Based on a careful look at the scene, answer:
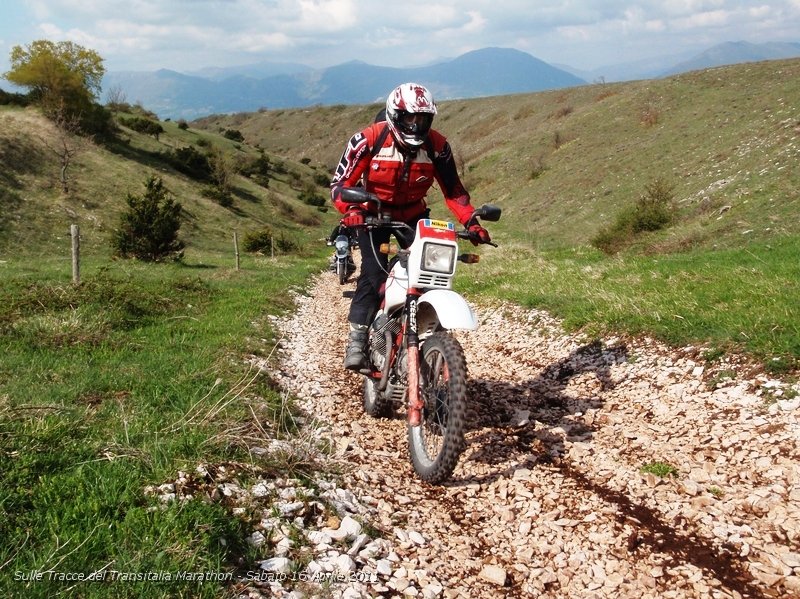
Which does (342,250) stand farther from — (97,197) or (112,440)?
(97,197)

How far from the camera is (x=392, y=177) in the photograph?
614 cm

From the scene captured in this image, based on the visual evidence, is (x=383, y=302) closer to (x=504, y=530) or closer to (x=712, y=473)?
(x=504, y=530)

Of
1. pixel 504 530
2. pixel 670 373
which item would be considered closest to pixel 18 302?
pixel 504 530

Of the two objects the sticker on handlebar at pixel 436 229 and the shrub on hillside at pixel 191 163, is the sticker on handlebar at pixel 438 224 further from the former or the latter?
the shrub on hillside at pixel 191 163

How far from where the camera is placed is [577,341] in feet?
28.1

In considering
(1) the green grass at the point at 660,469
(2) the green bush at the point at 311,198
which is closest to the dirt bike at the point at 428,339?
(1) the green grass at the point at 660,469

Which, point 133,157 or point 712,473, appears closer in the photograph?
point 712,473

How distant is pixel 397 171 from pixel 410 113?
710mm

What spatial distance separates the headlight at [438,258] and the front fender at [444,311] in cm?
22

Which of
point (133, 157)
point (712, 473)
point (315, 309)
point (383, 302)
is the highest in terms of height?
point (133, 157)

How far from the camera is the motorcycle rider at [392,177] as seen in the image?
5.68 meters

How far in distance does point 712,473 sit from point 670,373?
1967 mm

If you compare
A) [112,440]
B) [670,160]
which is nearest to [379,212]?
[112,440]

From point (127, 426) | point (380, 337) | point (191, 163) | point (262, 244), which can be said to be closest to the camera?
point (127, 426)
